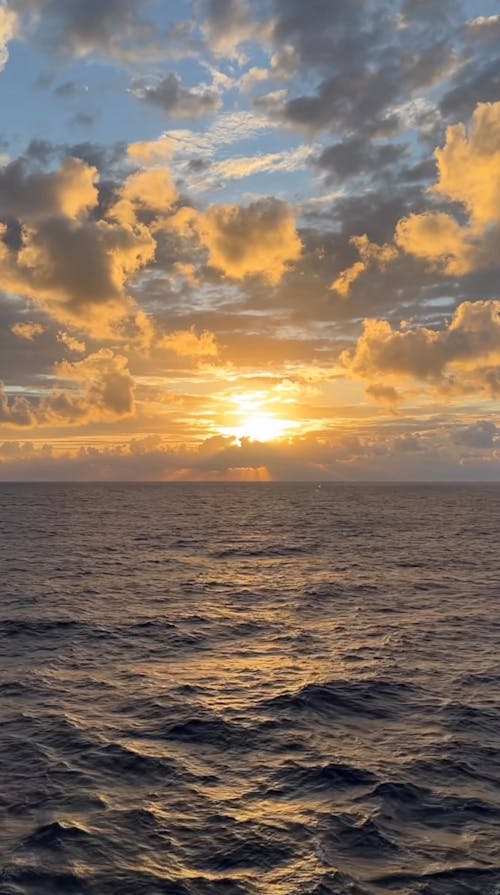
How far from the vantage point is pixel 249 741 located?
22.1 meters

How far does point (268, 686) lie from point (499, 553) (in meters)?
59.8

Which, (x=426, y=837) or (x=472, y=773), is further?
(x=472, y=773)

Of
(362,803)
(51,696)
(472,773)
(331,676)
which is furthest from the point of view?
(331,676)

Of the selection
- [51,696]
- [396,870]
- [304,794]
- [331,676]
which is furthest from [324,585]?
[396,870]

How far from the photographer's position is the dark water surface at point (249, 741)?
49.4 feet

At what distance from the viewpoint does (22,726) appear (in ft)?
76.1

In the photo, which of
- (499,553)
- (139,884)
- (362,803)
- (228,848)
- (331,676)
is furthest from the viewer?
(499,553)

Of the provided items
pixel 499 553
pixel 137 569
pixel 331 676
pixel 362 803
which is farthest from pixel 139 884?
pixel 499 553

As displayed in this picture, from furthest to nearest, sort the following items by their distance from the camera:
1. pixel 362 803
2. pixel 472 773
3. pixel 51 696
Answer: pixel 51 696
pixel 472 773
pixel 362 803

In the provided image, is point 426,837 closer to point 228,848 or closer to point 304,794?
point 304,794

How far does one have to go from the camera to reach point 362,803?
1794 cm

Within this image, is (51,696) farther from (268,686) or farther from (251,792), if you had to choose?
(251,792)

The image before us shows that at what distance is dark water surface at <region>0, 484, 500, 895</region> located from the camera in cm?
1505

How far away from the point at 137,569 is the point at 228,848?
1941 inches
